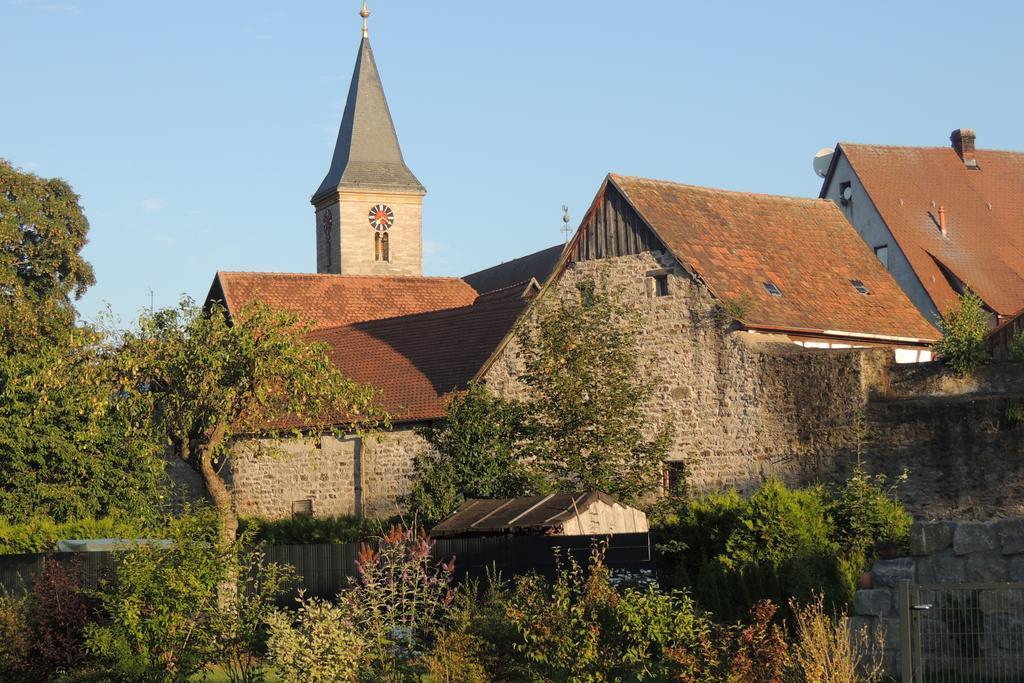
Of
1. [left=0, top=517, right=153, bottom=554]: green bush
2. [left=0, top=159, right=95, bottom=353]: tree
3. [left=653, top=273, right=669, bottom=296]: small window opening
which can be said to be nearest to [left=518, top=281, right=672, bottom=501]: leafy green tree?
[left=653, top=273, right=669, bottom=296]: small window opening

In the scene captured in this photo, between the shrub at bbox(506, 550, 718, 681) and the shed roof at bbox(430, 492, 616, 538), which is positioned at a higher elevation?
the shed roof at bbox(430, 492, 616, 538)

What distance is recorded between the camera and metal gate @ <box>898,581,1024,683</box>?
11.5 m

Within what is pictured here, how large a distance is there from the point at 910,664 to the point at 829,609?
502 centimetres

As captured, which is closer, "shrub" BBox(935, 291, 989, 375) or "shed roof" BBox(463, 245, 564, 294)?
"shrub" BBox(935, 291, 989, 375)

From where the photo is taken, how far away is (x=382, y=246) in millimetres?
69688

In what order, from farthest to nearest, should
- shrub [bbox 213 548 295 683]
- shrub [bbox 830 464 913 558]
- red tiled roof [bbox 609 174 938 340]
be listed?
red tiled roof [bbox 609 174 938 340] < shrub [bbox 830 464 913 558] < shrub [bbox 213 548 295 683]

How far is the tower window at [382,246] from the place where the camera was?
69125 mm

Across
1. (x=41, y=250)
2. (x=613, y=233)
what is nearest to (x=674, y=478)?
(x=613, y=233)

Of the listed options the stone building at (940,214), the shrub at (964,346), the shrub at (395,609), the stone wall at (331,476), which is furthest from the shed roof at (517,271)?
the shrub at (395,609)

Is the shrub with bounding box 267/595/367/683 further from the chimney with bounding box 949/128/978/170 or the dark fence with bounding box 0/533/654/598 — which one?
the chimney with bounding box 949/128/978/170

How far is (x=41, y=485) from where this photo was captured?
1271 inches

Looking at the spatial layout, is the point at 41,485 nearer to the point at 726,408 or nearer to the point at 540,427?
the point at 540,427

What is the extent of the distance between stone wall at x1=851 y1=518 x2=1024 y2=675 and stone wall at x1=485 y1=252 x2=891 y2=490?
1077 cm

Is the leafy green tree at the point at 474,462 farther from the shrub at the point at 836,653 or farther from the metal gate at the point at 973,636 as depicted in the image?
the metal gate at the point at 973,636
